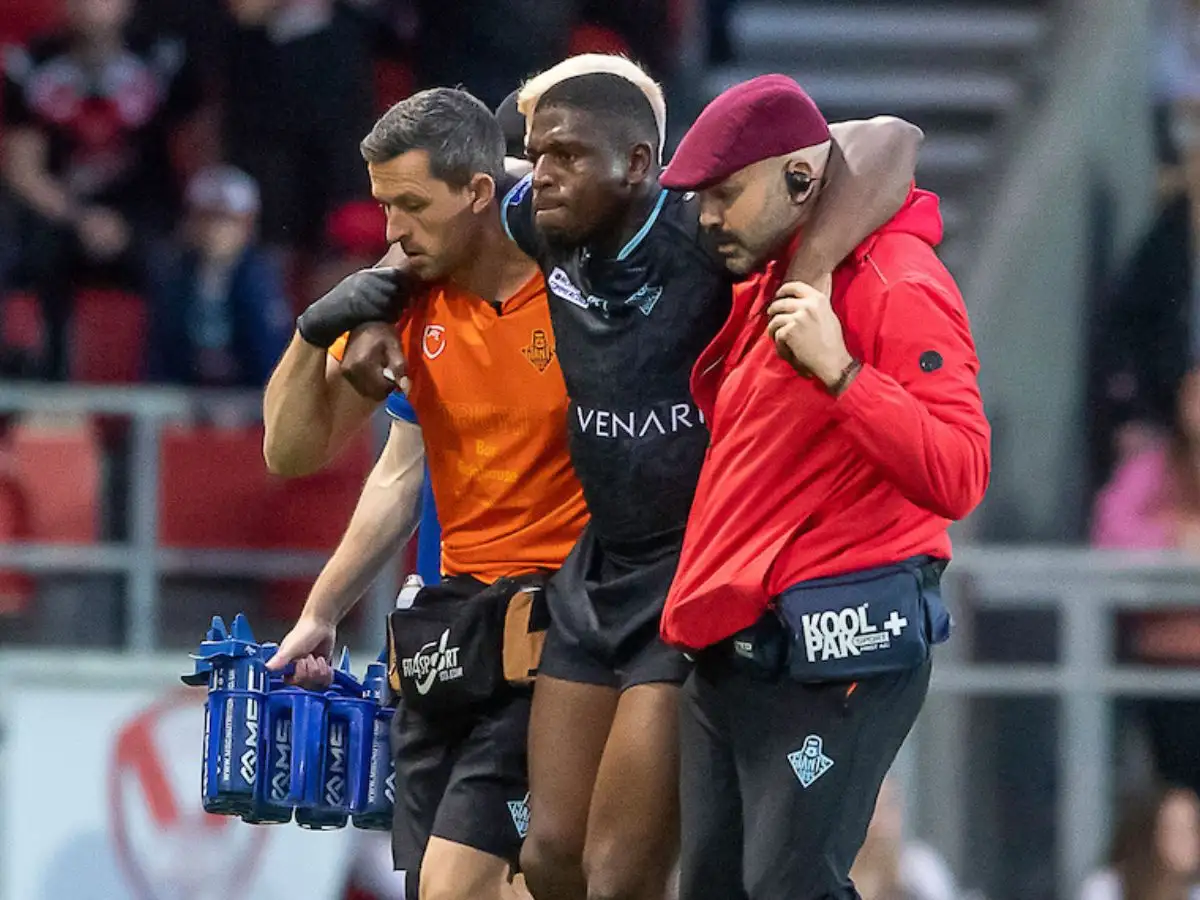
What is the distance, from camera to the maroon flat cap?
4523mm

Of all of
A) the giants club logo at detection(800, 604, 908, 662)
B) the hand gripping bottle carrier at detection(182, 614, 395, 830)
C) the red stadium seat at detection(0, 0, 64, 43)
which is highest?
the red stadium seat at detection(0, 0, 64, 43)

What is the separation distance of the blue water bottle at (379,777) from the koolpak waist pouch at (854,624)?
1.19 meters

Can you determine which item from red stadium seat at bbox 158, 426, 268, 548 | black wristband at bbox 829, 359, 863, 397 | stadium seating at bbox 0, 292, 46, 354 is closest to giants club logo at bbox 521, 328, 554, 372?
black wristband at bbox 829, 359, 863, 397

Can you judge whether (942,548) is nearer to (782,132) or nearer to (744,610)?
(744,610)

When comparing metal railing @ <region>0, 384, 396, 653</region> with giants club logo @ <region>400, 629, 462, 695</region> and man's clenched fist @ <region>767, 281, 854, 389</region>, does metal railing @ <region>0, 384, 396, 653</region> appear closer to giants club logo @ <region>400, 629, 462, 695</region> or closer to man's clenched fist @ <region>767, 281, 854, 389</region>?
giants club logo @ <region>400, 629, 462, 695</region>

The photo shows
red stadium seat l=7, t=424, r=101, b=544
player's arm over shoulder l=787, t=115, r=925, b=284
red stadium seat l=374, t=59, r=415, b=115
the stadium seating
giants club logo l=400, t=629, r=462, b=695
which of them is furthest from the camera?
red stadium seat l=374, t=59, r=415, b=115

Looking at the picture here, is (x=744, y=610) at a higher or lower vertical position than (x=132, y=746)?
higher

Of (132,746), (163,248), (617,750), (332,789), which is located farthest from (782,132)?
(163,248)

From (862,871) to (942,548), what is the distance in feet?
11.8

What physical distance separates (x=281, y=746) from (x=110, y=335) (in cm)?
432

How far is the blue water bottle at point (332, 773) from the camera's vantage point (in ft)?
17.7

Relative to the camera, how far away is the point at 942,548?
472 centimetres

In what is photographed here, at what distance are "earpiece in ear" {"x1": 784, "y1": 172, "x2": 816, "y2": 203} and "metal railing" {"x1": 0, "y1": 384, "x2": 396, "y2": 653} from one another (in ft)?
13.9

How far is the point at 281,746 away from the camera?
539 cm
